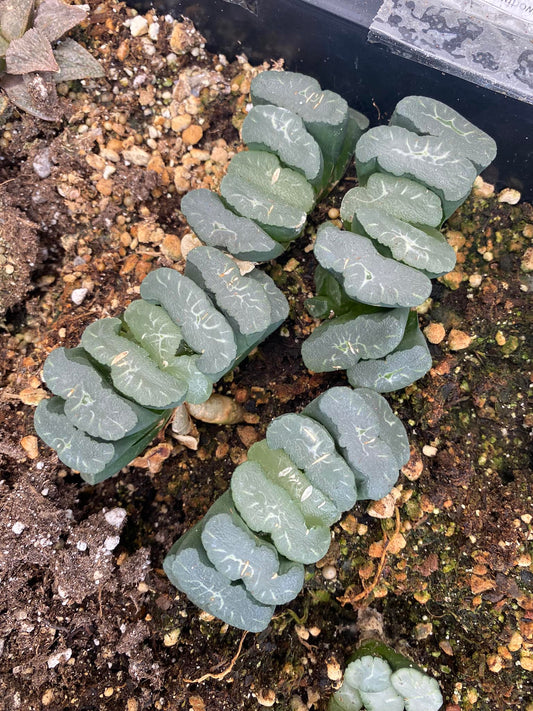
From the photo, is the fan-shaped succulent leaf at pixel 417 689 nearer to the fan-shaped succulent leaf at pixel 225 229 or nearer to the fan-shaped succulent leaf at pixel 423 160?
the fan-shaped succulent leaf at pixel 225 229

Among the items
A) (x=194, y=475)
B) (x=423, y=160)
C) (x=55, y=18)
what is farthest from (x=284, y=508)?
(x=55, y=18)

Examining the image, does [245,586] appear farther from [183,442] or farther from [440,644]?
[440,644]

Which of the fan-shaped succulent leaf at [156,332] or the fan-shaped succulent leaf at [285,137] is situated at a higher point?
the fan-shaped succulent leaf at [285,137]

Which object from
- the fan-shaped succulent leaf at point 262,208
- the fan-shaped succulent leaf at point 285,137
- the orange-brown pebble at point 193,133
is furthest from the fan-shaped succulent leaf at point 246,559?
the orange-brown pebble at point 193,133

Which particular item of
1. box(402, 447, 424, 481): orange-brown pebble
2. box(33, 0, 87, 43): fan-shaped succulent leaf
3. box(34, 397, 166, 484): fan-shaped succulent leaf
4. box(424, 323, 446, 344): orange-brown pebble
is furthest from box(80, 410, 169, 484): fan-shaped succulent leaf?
box(33, 0, 87, 43): fan-shaped succulent leaf

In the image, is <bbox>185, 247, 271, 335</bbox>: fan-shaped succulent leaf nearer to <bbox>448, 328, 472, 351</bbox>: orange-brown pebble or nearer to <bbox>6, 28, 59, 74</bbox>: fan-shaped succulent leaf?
<bbox>448, 328, 472, 351</bbox>: orange-brown pebble

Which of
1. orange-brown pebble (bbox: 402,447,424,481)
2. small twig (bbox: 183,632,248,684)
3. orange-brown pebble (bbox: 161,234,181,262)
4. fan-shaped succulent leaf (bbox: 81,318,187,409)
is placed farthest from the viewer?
orange-brown pebble (bbox: 161,234,181,262)
